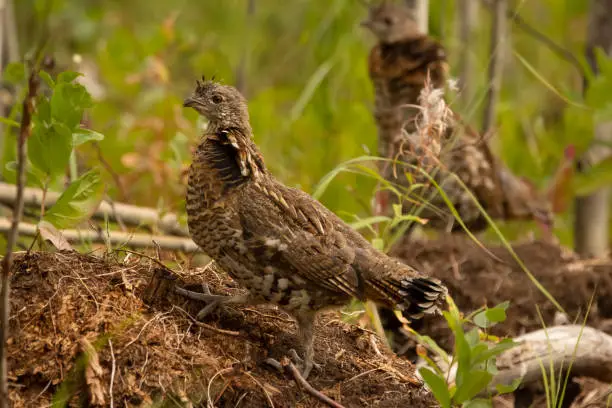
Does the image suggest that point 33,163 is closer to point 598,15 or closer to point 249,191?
point 249,191

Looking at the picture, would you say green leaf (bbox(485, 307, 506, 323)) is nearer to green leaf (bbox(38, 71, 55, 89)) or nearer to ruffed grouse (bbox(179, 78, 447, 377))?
ruffed grouse (bbox(179, 78, 447, 377))

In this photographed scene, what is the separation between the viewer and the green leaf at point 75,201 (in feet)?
12.7

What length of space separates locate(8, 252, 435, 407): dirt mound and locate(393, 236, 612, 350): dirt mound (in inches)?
60.6

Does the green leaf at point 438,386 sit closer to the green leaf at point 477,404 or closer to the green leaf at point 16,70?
the green leaf at point 477,404

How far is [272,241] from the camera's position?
3549 millimetres

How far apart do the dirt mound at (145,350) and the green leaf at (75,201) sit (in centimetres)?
38

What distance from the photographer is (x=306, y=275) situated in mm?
3561

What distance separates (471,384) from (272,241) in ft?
3.01

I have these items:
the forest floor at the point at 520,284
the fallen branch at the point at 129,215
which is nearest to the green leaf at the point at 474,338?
the forest floor at the point at 520,284

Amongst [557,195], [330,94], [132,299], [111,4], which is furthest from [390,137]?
[111,4]

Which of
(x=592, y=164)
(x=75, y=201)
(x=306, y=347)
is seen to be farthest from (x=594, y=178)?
(x=75, y=201)

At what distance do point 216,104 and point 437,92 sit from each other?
48.5 inches

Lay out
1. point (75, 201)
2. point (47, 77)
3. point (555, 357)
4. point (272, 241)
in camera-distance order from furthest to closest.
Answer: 1. point (555, 357)
2. point (75, 201)
3. point (47, 77)
4. point (272, 241)

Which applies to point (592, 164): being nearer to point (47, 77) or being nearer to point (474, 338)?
point (474, 338)
